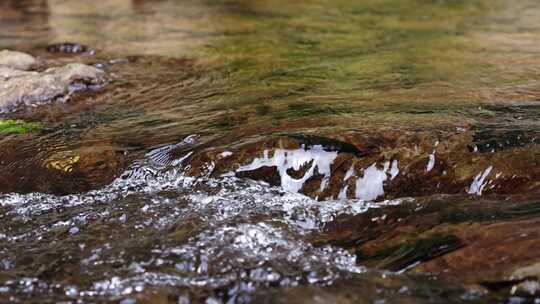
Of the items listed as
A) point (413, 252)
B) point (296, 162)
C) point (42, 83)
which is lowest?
point (413, 252)

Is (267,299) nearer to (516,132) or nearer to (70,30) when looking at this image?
(516,132)

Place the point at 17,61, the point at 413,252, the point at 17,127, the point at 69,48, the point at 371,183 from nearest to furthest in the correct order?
the point at 413,252
the point at 371,183
the point at 17,127
the point at 17,61
the point at 69,48

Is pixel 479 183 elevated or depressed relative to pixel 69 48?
depressed

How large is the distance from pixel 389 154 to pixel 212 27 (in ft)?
25.4

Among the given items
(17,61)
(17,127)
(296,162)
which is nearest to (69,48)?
(17,61)

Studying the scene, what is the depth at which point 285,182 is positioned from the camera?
4.23m

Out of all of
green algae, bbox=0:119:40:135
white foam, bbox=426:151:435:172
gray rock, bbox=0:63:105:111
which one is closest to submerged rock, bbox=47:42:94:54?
gray rock, bbox=0:63:105:111

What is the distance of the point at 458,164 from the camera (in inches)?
163

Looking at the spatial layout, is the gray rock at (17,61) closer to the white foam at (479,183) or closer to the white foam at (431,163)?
the white foam at (431,163)

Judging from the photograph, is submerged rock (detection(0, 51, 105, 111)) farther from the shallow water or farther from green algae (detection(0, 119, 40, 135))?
green algae (detection(0, 119, 40, 135))

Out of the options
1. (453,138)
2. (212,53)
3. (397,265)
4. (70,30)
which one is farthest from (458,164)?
(70,30)

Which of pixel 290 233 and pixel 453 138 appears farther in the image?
pixel 453 138

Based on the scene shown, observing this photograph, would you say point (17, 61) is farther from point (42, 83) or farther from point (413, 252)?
point (413, 252)

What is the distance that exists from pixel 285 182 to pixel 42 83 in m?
3.99
